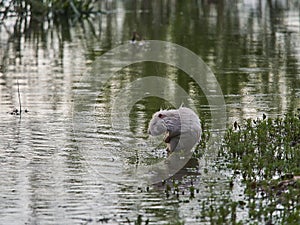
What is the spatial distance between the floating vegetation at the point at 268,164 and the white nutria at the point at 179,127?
1.53 feet

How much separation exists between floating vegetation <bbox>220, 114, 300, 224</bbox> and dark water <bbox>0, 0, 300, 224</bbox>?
244 mm

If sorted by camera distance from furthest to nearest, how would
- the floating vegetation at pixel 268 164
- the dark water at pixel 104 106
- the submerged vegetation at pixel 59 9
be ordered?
the submerged vegetation at pixel 59 9, the dark water at pixel 104 106, the floating vegetation at pixel 268 164

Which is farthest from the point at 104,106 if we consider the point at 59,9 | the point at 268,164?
the point at 59,9

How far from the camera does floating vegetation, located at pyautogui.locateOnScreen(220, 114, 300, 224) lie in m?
8.18

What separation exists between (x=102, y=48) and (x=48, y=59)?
278 centimetres

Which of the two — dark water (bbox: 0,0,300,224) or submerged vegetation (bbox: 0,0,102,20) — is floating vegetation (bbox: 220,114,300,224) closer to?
dark water (bbox: 0,0,300,224)

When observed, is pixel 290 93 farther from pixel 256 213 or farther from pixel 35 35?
pixel 35 35

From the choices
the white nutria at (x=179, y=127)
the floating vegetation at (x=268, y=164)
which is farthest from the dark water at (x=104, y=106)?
the white nutria at (x=179, y=127)

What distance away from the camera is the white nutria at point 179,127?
35.9 feet

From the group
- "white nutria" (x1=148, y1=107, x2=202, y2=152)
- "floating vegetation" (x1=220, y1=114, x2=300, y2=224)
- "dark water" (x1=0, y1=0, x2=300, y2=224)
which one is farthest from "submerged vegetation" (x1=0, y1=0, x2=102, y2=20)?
"white nutria" (x1=148, y1=107, x2=202, y2=152)

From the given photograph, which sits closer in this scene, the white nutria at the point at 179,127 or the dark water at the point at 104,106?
the dark water at the point at 104,106

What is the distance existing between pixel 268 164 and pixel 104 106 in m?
5.67

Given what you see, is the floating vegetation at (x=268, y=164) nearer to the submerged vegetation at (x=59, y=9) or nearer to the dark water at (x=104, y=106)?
the dark water at (x=104, y=106)

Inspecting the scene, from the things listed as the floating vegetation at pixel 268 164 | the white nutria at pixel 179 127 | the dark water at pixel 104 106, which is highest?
the white nutria at pixel 179 127
